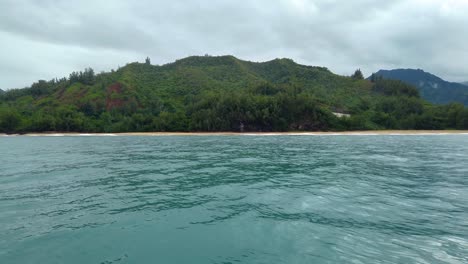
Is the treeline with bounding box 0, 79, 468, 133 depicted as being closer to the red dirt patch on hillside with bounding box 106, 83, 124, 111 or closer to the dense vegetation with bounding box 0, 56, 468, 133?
the dense vegetation with bounding box 0, 56, 468, 133

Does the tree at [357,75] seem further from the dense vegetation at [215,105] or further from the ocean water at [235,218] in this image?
the ocean water at [235,218]

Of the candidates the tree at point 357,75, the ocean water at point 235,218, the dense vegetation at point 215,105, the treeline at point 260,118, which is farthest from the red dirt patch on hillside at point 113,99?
the tree at point 357,75

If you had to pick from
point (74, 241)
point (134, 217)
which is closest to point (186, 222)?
point (134, 217)

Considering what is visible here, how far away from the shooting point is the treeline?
97.7 m

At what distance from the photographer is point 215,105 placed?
103000mm

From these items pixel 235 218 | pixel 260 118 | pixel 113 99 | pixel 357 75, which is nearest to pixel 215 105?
pixel 260 118

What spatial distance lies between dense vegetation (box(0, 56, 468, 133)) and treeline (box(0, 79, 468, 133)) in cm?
29

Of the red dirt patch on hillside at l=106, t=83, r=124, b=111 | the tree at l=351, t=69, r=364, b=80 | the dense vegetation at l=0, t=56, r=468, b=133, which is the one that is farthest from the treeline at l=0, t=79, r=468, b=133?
the tree at l=351, t=69, r=364, b=80

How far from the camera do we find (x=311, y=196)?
14008 mm

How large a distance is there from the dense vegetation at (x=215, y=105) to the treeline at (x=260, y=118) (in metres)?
0.29

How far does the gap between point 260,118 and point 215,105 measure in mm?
16888

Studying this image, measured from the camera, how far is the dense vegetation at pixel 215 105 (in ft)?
323

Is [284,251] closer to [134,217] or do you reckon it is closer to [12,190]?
[134,217]

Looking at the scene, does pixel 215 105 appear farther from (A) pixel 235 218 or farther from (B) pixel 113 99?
(A) pixel 235 218
